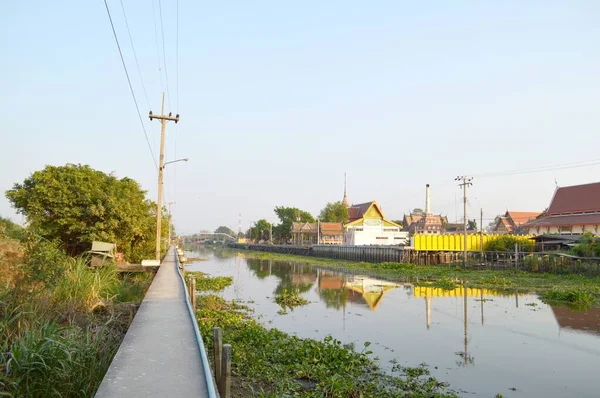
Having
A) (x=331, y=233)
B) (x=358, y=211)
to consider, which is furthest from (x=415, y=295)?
(x=331, y=233)

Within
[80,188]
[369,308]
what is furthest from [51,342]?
[80,188]

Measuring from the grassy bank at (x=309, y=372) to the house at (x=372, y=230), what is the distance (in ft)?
160

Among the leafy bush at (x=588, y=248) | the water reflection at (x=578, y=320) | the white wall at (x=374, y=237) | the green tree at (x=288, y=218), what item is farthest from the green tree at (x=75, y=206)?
the green tree at (x=288, y=218)

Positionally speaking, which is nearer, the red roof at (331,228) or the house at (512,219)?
the house at (512,219)

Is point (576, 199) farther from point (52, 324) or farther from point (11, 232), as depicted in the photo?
point (52, 324)

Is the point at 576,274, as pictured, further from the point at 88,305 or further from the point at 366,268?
the point at 88,305

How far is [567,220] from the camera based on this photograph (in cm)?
4081

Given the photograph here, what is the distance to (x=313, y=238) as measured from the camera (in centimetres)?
7694

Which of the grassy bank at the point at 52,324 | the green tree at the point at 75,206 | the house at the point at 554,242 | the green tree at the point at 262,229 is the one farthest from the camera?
the green tree at the point at 262,229

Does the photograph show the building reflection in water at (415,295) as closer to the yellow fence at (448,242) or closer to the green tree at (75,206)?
the green tree at (75,206)

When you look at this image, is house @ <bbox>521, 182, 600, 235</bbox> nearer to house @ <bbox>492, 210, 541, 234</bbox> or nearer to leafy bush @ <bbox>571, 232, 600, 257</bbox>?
leafy bush @ <bbox>571, 232, 600, 257</bbox>

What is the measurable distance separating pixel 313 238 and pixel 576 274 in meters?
53.4

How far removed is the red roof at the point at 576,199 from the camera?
39906 millimetres

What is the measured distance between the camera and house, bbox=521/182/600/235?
38469 millimetres
